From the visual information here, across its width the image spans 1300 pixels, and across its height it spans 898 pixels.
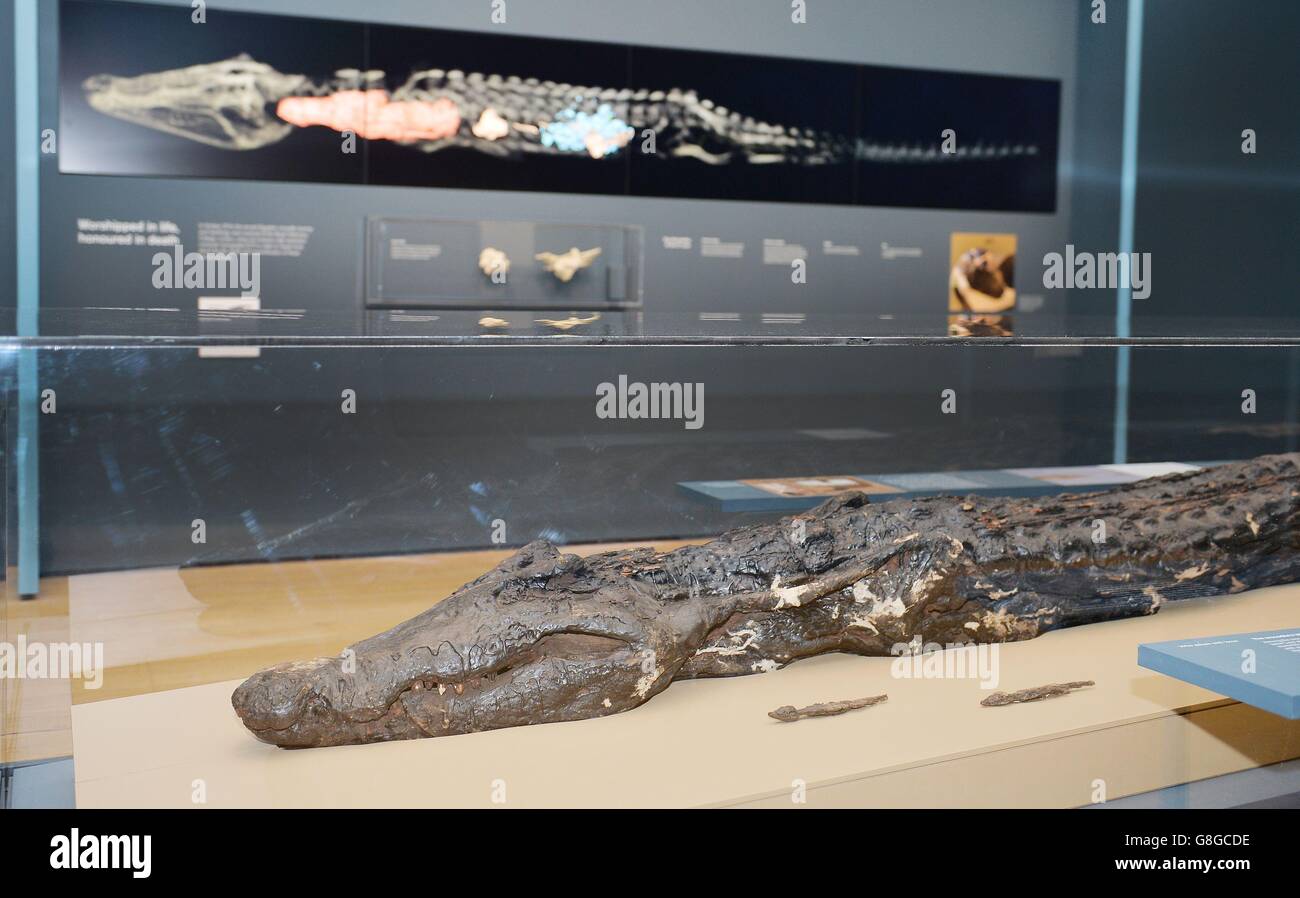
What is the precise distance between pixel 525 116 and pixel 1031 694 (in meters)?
3.57

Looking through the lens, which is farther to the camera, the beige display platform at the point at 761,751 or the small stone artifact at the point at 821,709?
the small stone artifact at the point at 821,709

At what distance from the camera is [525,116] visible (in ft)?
17.6

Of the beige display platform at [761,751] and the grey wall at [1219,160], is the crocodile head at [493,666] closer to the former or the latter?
the beige display platform at [761,751]

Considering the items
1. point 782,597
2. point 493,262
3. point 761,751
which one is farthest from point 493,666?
point 493,262

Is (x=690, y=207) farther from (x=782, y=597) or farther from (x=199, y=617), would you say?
(x=199, y=617)

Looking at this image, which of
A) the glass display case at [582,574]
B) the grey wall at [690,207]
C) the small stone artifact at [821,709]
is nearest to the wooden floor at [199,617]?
the glass display case at [582,574]

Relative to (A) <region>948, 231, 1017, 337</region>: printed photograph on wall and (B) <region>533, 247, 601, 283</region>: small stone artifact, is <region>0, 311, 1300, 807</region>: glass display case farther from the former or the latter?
(A) <region>948, 231, 1017, 337</region>: printed photograph on wall

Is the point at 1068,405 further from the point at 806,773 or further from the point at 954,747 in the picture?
the point at 806,773

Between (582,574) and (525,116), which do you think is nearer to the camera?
(582,574)

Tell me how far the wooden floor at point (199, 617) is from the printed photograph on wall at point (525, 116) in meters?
2.87

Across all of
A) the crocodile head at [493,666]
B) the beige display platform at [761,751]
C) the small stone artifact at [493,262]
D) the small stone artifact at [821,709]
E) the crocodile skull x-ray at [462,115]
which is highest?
the crocodile skull x-ray at [462,115]

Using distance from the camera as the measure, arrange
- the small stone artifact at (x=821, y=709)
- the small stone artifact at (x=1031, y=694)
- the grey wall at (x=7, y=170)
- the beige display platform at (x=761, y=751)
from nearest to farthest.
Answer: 1. the beige display platform at (x=761, y=751)
2. the small stone artifact at (x=821, y=709)
3. the small stone artifact at (x=1031, y=694)
4. the grey wall at (x=7, y=170)

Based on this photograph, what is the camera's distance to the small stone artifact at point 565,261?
5273mm

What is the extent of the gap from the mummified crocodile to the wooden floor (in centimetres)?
22
